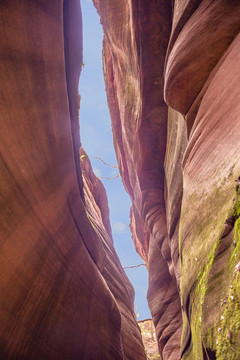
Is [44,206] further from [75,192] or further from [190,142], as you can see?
[190,142]

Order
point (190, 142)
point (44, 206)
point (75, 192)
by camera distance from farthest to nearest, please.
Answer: point (75, 192)
point (190, 142)
point (44, 206)

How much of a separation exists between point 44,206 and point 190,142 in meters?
3.29

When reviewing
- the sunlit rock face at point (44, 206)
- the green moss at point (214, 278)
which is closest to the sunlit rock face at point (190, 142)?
the green moss at point (214, 278)

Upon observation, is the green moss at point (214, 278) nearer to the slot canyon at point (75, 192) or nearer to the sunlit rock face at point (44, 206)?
the slot canyon at point (75, 192)

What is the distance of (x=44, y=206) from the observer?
3.91 m

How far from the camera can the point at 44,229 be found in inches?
153

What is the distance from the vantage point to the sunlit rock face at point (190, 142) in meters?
2.80

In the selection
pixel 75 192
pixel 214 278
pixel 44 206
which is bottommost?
pixel 214 278

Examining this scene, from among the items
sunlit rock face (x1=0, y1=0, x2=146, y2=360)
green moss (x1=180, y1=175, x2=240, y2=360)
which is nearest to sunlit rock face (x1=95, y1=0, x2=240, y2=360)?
A: green moss (x1=180, y1=175, x2=240, y2=360)

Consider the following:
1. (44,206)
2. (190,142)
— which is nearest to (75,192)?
(44,206)

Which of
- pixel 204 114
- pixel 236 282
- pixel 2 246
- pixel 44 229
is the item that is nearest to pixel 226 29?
pixel 204 114

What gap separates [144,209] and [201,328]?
794cm

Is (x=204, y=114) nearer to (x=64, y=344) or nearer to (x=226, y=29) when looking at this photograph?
(x=226, y=29)

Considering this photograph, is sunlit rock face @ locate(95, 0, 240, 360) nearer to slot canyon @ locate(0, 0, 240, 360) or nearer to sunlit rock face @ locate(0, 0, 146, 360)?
slot canyon @ locate(0, 0, 240, 360)
